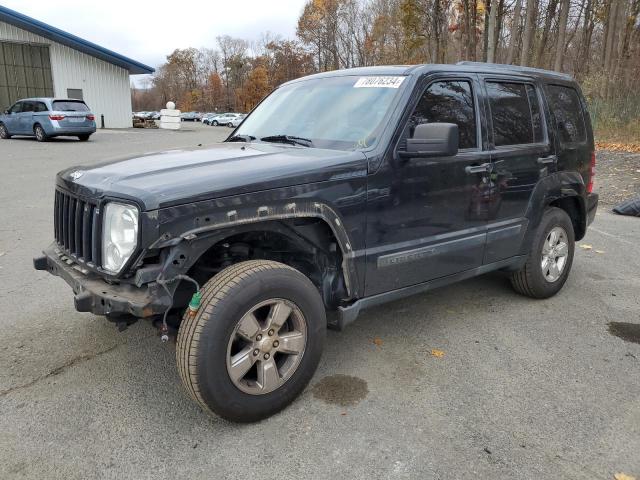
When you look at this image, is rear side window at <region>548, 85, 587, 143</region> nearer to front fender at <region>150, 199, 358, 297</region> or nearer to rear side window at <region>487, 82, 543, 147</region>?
rear side window at <region>487, 82, 543, 147</region>

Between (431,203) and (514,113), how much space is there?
1309 millimetres

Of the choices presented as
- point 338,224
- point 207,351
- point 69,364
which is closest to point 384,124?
point 338,224

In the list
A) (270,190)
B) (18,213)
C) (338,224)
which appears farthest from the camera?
(18,213)

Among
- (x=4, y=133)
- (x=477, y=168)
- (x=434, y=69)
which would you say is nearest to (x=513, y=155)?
(x=477, y=168)

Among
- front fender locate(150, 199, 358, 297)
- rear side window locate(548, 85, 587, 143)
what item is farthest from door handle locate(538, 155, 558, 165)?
front fender locate(150, 199, 358, 297)

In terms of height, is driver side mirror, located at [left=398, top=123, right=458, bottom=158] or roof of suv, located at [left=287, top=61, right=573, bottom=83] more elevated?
roof of suv, located at [left=287, top=61, right=573, bottom=83]

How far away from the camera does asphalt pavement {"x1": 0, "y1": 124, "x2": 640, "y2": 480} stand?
2547 millimetres

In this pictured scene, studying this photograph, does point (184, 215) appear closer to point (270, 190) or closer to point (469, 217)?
point (270, 190)

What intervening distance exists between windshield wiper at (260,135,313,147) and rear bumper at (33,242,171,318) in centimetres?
151

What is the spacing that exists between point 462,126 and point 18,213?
274 inches

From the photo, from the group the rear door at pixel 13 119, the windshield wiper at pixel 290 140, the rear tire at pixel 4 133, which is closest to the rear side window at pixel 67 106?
the rear door at pixel 13 119

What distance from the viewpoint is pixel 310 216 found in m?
2.94

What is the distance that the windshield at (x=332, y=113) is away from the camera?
134 inches

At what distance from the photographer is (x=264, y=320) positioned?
287cm
